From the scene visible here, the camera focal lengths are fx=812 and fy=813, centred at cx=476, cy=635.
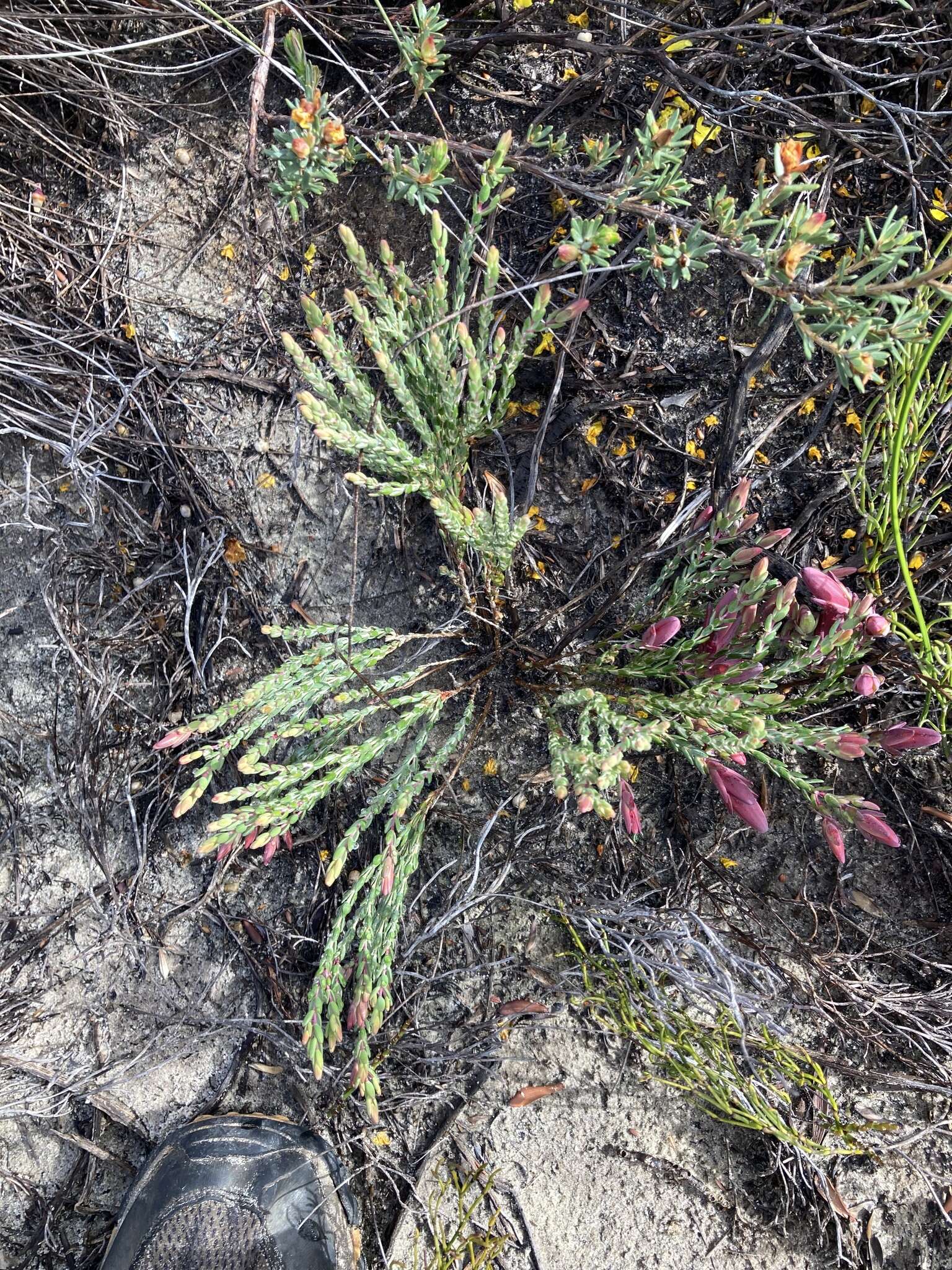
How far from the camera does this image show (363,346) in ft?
7.28

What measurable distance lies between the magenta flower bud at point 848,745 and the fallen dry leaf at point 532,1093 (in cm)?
134

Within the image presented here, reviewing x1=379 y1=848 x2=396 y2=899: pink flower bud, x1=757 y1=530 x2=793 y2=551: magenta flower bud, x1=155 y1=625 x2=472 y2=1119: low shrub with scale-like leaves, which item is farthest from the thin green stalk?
x1=379 y1=848 x2=396 y2=899: pink flower bud

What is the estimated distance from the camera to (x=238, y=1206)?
2.28 m

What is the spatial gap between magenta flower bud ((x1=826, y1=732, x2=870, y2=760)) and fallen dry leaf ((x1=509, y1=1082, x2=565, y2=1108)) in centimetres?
134

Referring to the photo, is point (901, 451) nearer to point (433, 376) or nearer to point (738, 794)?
point (738, 794)

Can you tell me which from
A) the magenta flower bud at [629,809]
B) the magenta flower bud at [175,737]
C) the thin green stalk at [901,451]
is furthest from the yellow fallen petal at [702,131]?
the magenta flower bud at [175,737]

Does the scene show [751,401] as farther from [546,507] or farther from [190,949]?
[190,949]

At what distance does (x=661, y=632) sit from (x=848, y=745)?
46 cm

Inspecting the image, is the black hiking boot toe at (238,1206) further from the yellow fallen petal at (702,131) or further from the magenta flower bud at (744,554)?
the yellow fallen petal at (702,131)

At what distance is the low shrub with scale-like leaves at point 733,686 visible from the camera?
1532 mm

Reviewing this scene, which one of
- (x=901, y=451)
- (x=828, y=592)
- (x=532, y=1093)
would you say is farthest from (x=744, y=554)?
(x=532, y=1093)

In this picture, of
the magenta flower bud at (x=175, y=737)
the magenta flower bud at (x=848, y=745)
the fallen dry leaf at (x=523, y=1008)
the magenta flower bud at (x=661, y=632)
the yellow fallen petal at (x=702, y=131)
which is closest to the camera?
the magenta flower bud at (x=848, y=745)

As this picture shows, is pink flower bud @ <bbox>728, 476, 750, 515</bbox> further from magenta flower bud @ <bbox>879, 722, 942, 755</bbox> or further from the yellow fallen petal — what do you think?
the yellow fallen petal

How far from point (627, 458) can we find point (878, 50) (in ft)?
3.96
